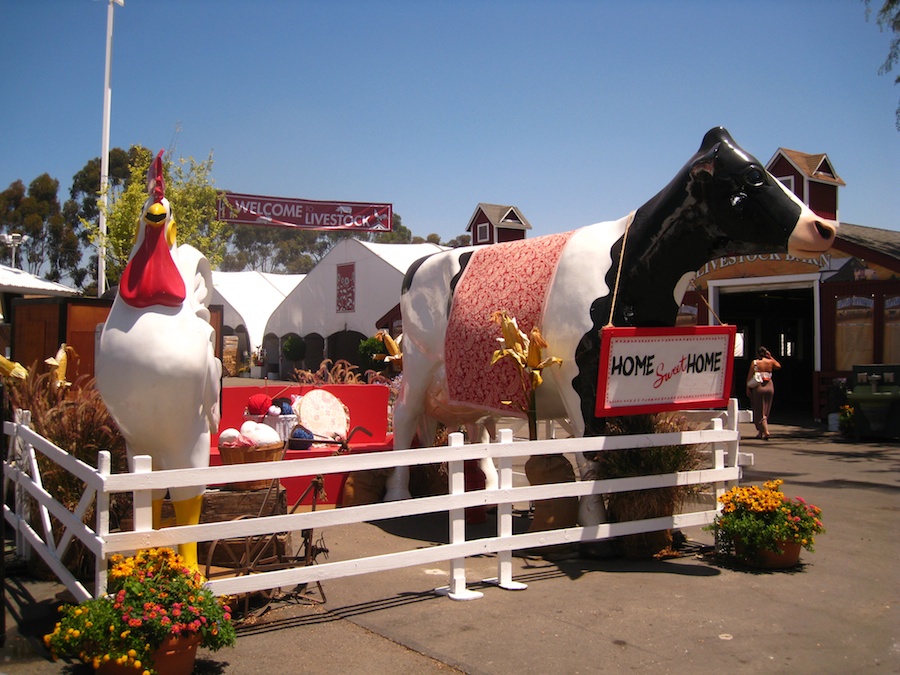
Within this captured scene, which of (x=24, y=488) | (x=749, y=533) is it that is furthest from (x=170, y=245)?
(x=749, y=533)

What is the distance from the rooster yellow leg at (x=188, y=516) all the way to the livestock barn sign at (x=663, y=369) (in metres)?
2.73

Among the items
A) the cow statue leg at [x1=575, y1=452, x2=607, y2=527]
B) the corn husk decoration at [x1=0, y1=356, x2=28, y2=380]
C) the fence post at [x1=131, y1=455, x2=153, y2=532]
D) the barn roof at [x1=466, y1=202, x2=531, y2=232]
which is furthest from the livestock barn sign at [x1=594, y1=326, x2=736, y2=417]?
the barn roof at [x1=466, y1=202, x2=531, y2=232]

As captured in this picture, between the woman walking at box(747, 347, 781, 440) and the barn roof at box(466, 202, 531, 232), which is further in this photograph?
the barn roof at box(466, 202, 531, 232)

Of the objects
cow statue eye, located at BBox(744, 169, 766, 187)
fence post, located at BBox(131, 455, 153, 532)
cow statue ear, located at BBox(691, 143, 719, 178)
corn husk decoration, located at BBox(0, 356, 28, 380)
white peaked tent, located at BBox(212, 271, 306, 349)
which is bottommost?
fence post, located at BBox(131, 455, 153, 532)

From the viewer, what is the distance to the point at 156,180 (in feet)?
15.4

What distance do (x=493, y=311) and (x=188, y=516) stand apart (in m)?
2.97

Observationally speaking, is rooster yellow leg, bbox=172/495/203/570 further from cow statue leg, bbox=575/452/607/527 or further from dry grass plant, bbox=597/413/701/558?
dry grass plant, bbox=597/413/701/558

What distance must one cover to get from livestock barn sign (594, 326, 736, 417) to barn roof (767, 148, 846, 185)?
1324cm

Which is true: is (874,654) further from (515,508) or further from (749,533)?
(515,508)

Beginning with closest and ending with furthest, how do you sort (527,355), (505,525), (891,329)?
1. (505,525)
2. (527,355)
3. (891,329)

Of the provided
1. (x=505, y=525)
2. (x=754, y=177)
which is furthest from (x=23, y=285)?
(x=754, y=177)

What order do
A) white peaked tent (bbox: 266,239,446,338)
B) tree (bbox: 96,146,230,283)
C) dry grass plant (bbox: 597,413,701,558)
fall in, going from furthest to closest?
white peaked tent (bbox: 266,239,446,338)
tree (bbox: 96,146,230,283)
dry grass plant (bbox: 597,413,701,558)

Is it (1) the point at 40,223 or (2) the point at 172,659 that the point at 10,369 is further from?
(1) the point at 40,223

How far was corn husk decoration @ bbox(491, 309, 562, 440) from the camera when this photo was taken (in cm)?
600
